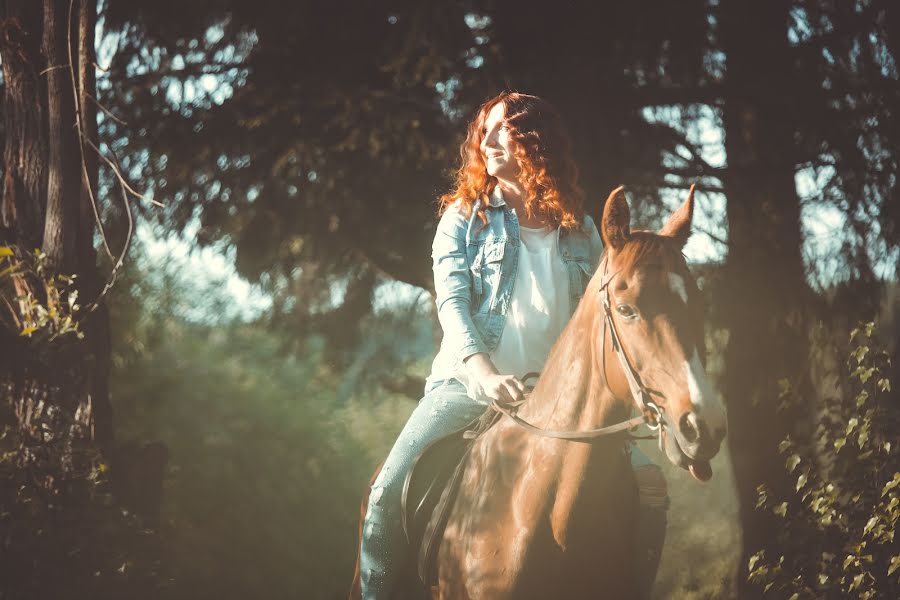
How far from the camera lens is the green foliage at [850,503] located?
4273mm

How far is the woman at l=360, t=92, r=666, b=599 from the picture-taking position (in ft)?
10.6

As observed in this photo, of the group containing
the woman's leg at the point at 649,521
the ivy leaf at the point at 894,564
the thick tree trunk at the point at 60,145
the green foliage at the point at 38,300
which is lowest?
the ivy leaf at the point at 894,564

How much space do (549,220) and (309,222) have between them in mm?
4108

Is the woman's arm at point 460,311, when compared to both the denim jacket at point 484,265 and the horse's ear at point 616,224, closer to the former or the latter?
the denim jacket at point 484,265

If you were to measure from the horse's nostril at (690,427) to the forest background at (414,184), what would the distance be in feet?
8.39

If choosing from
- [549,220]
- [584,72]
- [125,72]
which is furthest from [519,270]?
[125,72]

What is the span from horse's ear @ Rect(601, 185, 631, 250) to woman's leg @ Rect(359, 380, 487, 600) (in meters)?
1.12

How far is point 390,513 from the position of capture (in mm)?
3209

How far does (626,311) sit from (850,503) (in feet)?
9.58

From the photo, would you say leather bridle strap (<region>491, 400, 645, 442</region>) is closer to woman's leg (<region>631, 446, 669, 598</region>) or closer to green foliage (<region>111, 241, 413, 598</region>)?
woman's leg (<region>631, 446, 669, 598</region>)

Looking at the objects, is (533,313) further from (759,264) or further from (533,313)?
(759,264)

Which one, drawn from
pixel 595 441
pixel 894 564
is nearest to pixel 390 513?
pixel 595 441

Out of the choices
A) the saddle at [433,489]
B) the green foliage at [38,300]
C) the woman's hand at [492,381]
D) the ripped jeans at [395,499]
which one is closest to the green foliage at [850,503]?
the ripped jeans at [395,499]

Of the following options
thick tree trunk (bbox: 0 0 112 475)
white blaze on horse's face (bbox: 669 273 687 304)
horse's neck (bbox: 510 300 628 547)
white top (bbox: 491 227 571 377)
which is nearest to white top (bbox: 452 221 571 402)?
white top (bbox: 491 227 571 377)
